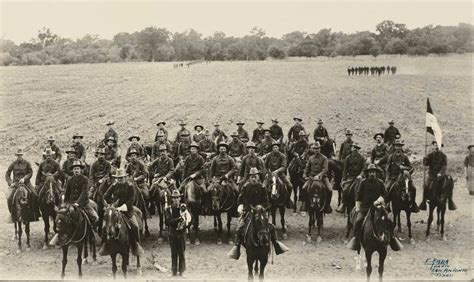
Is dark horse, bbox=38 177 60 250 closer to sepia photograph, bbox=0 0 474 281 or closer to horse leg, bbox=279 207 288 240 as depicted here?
sepia photograph, bbox=0 0 474 281

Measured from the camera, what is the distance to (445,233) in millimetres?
16453

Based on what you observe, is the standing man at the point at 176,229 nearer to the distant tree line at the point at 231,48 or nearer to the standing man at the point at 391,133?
the standing man at the point at 391,133

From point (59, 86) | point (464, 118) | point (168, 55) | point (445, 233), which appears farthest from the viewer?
point (168, 55)

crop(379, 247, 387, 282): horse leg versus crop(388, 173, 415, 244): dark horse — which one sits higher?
crop(388, 173, 415, 244): dark horse

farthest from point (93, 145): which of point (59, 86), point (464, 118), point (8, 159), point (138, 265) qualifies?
point (59, 86)

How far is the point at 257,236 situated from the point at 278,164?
207 inches

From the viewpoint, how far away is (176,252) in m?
12.6

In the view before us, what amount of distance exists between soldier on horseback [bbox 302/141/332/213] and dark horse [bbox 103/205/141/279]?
5738mm

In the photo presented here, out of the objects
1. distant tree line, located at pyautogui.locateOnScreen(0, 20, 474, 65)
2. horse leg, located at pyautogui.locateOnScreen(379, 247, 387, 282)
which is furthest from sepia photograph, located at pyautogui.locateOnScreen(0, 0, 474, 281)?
distant tree line, located at pyautogui.locateOnScreen(0, 20, 474, 65)

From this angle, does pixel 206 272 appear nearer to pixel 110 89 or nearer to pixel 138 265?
pixel 138 265

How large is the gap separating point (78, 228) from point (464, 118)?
105ft

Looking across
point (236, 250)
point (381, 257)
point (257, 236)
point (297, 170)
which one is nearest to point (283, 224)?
point (297, 170)

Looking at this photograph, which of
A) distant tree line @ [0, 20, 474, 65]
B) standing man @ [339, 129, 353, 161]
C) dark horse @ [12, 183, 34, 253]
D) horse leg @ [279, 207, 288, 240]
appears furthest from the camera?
distant tree line @ [0, 20, 474, 65]

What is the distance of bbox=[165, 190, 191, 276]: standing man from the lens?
12352 millimetres
